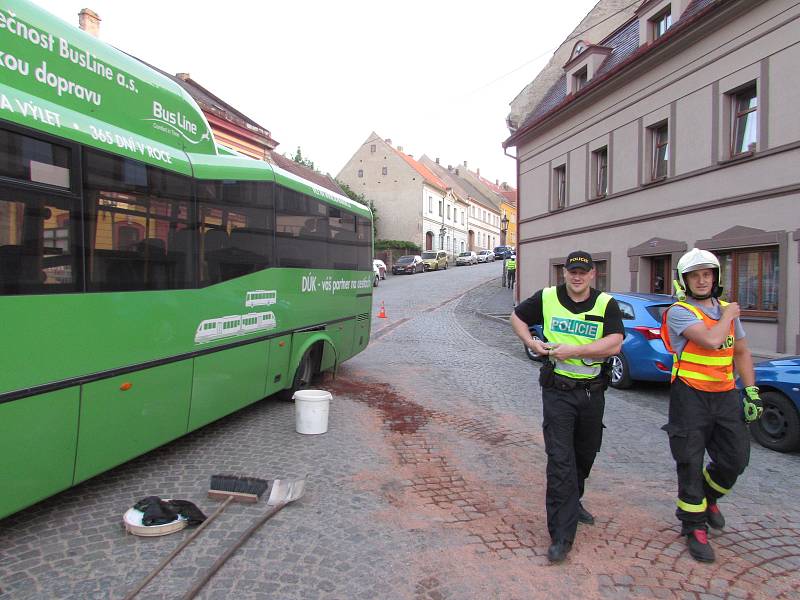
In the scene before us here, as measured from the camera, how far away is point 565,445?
3301 mm

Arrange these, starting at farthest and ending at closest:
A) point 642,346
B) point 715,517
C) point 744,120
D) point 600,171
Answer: point 600,171 < point 744,120 < point 642,346 < point 715,517

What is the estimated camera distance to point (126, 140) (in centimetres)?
407

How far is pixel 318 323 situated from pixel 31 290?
14.2 feet

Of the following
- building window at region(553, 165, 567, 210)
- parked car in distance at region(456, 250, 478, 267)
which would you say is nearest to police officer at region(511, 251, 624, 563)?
building window at region(553, 165, 567, 210)

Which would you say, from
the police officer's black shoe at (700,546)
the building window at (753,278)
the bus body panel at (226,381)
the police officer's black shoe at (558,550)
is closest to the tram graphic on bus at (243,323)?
the bus body panel at (226,381)

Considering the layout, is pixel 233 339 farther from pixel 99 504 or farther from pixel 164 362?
pixel 99 504

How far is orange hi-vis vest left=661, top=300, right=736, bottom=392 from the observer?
3.29m

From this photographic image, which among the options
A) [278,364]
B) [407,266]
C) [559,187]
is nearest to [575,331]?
[278,364]

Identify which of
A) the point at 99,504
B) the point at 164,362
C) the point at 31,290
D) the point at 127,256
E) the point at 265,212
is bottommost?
the point at 99,504

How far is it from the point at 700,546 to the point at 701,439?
624mm

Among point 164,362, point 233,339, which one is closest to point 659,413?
point 233,339

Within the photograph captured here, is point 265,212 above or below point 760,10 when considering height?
below

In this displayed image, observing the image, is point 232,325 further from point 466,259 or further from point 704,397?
point 466,259

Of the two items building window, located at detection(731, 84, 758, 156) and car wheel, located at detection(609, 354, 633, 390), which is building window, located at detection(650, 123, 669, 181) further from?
car wheel, located at detection(609, 354, 633, 390)
